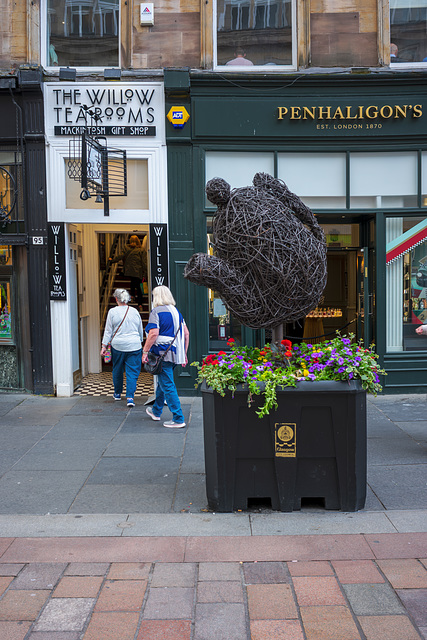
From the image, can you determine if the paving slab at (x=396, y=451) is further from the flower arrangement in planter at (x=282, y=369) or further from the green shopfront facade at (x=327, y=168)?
the green shopfront facade at (x=327, y=168)

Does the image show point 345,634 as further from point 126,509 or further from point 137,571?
point 126,509

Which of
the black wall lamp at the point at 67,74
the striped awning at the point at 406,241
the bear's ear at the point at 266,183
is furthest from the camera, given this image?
A: the striped awning at the point at 406,241

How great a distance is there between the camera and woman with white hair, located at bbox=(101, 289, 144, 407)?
8.88 metres

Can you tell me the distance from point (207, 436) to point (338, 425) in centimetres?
108

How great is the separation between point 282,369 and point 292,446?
0.64 metres

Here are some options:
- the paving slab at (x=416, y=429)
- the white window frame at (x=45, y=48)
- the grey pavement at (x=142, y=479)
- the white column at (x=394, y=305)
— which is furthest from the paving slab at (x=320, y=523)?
the white window frame at (x=45, y=48)

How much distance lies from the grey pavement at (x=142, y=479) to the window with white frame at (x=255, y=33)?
18.6 feet

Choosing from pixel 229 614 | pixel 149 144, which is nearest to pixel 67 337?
pixel 149 144

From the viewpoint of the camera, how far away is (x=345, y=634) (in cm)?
329

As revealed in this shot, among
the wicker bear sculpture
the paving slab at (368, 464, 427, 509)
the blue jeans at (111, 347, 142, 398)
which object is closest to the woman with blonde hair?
the blue jeans at (111, 347, 142, 398)

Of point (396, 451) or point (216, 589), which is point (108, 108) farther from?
point (216, 589)

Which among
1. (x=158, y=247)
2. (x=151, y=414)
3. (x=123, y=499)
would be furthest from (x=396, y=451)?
(x=158, y=247)

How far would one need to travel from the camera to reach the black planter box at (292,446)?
4832 mm

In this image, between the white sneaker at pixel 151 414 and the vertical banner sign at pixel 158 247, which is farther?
the vertical banner sign at pixel 158 247
